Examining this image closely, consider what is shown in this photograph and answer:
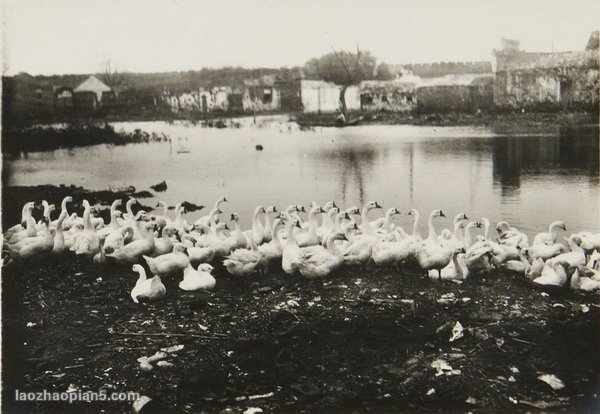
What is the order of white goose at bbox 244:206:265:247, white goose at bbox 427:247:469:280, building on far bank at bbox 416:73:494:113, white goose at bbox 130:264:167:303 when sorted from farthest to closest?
white goose at bbox 244:206:265:247
building on far bank at bbox 416:73:494:113
white goose at bbox 427:247:469:280
white goose at bbox 130:264:167:303

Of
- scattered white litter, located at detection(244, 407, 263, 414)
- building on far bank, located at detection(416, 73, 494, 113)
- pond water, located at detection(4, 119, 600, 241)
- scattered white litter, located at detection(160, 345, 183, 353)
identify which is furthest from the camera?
pond water, located at detection(4, 119, 600, 241)

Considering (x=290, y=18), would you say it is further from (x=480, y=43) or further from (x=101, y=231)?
(x=101, y=231)

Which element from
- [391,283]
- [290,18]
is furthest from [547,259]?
[290,18]

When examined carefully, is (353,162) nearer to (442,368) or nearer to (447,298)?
(447,298)

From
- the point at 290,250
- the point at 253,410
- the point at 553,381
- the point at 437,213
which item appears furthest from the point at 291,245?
the point at 553,381

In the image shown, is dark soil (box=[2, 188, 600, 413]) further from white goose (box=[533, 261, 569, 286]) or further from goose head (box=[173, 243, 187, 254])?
goose head (box=[173, 243, 187, 254])

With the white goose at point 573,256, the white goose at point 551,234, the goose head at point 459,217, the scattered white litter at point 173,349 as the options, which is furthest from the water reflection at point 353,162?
the scattered white litter at point 173,349

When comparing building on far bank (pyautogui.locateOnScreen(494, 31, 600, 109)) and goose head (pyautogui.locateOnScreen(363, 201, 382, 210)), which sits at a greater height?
building on far bank (pyautogui.locateOnScreen(494, 31, 600, 109))

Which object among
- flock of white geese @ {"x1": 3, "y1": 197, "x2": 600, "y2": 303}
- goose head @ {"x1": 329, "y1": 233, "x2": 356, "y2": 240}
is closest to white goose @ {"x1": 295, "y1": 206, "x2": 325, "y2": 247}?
flock of white geese @ {"x1": 3, "y1": 197, "x2": 600, "y2": 303}
